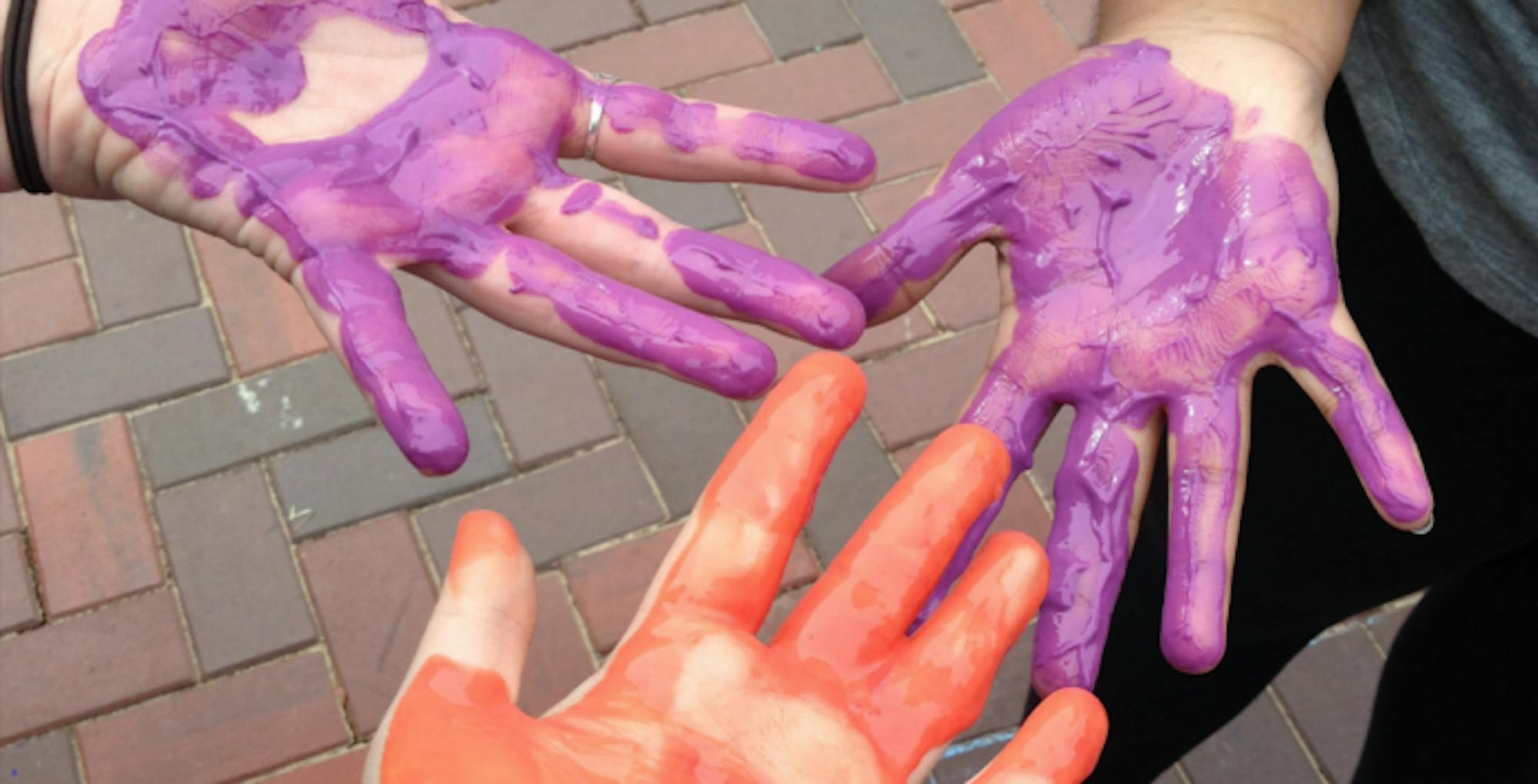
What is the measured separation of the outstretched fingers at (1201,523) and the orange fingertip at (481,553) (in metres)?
0.63

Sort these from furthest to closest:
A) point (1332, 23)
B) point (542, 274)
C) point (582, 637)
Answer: point (582, 637) < point (1332, 23) < point (542, 274)

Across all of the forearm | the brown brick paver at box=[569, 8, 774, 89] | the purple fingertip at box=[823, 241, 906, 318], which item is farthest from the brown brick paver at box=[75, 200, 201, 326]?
the forearm

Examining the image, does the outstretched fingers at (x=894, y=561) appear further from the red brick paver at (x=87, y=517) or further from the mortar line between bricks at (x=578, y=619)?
the red brick paver at (x=87, y=517)

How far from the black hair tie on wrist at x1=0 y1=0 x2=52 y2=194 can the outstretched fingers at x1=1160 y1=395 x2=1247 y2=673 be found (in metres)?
1.21

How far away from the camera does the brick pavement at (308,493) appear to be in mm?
2168

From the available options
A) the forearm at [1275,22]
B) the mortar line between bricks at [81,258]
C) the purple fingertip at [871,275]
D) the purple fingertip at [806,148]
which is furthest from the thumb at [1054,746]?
the mortar line between bricks at [81,258]

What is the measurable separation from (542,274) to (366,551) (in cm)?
116

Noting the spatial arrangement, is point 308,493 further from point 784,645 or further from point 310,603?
point 784,645

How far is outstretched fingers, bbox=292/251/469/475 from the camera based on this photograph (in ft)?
3.93

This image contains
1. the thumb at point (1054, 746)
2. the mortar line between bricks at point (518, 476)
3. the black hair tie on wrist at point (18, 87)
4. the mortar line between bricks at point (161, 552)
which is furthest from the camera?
the mortar line between bricks at point (518, 476)

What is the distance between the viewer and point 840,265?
1.45 meters

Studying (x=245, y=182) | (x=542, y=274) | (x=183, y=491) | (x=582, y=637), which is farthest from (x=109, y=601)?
(x=542, y=274)

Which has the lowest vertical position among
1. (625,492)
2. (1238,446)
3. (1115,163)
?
(625,492)

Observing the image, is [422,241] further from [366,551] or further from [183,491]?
[183,491]
